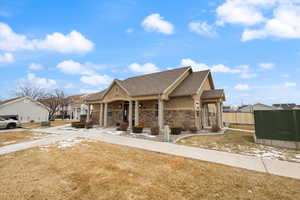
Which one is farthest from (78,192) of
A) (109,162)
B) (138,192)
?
(109,162)

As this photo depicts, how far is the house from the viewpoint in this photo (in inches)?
563

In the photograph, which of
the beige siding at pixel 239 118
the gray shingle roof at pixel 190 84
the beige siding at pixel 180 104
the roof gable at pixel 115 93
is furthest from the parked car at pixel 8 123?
the beige siding at pixel 239 118

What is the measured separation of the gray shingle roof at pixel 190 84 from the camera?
1445 cm

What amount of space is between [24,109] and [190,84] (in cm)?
3094

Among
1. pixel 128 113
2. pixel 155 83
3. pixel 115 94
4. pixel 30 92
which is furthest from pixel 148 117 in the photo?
pixel 30 92

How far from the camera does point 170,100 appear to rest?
1566 cm

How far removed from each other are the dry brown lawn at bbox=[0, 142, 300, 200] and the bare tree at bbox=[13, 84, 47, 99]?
3802cm

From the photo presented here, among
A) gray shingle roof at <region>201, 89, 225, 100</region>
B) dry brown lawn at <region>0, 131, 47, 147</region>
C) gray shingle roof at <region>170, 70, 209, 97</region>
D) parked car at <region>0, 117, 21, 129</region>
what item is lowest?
dry brown lawn at <region>0, 131, 47, 147</region>

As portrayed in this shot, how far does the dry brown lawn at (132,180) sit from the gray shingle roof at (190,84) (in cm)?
970

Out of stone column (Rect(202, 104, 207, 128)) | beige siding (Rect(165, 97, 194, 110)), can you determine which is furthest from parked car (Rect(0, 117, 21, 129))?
stone column (Rect(202, 104, 207, 128))

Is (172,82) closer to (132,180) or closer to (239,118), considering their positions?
(132,180)

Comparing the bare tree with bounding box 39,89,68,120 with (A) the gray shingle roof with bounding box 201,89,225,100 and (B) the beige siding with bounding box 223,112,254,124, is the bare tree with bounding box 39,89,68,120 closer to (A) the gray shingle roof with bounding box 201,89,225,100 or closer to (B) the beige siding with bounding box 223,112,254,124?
(A) the gray shingle roof with bounding box 201,89,225,100

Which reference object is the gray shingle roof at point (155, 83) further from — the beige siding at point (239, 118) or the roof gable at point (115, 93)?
the beige siding at point (239, 118)

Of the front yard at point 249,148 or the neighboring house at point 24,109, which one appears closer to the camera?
the front yard at point 249,148
